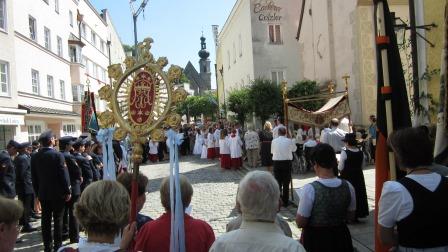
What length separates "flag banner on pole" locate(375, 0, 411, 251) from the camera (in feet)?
12.5

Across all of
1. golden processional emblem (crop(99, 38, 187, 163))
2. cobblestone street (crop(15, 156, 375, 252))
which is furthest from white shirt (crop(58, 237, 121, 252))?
cobblestone street (crop(15, 156, 375, 252))

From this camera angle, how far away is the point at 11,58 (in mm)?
19578

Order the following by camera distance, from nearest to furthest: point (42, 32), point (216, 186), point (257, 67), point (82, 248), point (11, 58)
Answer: point (82, 248) → point (216, 186) → point (11, 58) → point (42, 32) → point (257, 67)

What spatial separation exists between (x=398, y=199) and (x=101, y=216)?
6.10 ft

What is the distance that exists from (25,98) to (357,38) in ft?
50.6

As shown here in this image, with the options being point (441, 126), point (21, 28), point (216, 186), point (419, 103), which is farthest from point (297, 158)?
point (21, 28)

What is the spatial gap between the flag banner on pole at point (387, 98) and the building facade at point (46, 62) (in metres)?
12.3

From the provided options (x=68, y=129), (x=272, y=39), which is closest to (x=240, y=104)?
(x=272, y=39)

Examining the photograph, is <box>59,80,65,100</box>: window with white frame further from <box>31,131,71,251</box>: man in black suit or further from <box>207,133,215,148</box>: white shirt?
<box>31,131,71,251</box>: man in black suit

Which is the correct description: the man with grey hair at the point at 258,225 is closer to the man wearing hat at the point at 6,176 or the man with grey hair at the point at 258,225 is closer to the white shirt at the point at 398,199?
the white shirt at the point at 398,199

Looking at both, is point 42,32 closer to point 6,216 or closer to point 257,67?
point 257,67

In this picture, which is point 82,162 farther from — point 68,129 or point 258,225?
point 68,129

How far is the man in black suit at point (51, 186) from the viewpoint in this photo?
24.2 ft

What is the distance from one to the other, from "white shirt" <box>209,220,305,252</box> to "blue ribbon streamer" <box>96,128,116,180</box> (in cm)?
190
